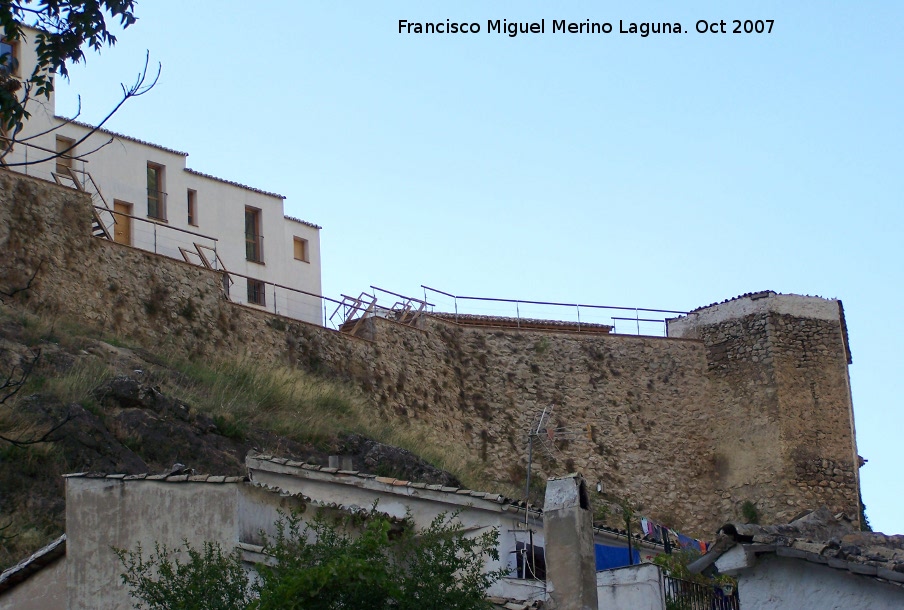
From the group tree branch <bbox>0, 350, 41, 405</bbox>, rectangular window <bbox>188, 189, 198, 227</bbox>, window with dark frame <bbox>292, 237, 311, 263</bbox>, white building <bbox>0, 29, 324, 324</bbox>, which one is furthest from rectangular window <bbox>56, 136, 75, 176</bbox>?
tree branch <bbox>0, 350, 41, 405</bbox>

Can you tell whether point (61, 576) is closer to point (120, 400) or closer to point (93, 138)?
point (120, 400)

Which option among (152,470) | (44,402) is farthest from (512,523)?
(44,402)

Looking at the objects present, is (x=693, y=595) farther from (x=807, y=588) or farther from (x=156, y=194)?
(x=156, y=194)

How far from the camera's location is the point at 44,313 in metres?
32.5

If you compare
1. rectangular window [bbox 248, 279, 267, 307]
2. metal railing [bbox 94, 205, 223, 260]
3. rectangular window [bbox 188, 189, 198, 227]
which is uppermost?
rectangular window [bbox 188, 189, 198, 227]

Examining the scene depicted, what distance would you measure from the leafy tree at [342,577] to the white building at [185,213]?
20.2 m

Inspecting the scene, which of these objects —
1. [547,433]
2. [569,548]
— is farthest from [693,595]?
[547,433]

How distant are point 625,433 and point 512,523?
66.6ft

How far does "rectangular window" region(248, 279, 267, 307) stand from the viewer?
41956 millimetres

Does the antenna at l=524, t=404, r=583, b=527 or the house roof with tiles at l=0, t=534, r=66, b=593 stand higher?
the antenna at l=524, t=404, r=583, b=527

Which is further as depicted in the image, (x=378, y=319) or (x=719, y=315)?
(x=719, y=315)

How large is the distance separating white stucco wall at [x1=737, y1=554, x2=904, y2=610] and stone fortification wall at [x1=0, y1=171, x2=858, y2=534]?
794 inches

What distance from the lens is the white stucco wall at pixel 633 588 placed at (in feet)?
64.8

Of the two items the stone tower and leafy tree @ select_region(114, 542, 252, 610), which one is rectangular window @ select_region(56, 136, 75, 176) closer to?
the stone tower
